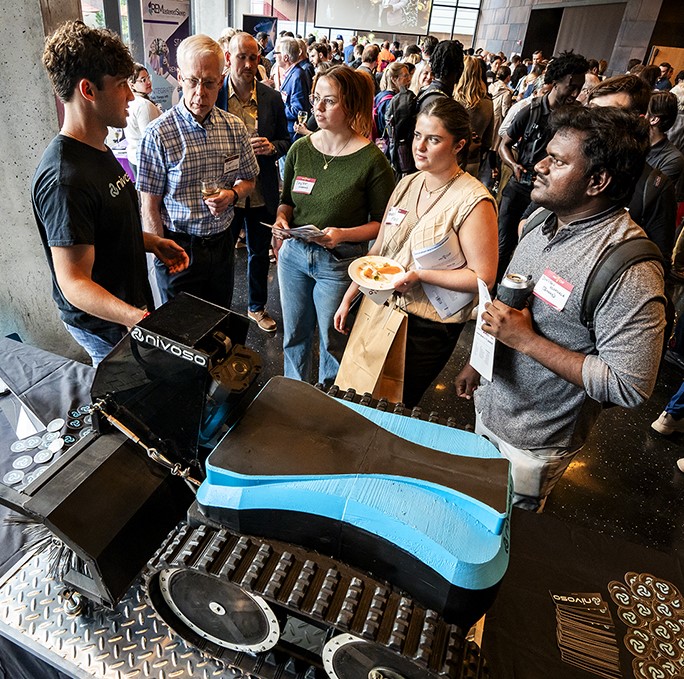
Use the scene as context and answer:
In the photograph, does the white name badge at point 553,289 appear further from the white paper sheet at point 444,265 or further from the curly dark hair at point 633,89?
the curly dark hair at point 633,89

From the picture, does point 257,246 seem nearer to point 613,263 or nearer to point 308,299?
point 308,299

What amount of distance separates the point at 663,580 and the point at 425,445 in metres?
0.75

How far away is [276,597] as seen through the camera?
0.72 m

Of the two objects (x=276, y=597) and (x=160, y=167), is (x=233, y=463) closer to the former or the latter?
(x=276, y=597)

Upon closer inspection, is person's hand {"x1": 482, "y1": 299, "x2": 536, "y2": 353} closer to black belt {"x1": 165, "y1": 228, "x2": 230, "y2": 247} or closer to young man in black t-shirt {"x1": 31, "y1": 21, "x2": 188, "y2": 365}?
young man in black t-shirt {"x1": 31, "y1": 21, "x2": 188, "y2": 365}

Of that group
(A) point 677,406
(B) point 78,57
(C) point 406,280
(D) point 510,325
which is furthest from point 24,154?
(A) point 677,406

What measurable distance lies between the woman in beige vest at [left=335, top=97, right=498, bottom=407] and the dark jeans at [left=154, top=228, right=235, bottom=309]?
3.00 feet

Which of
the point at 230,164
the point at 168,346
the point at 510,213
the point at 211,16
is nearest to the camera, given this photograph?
the point at 168,346

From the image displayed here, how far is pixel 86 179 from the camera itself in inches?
58.8

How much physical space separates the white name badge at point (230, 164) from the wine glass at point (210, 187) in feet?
0.26

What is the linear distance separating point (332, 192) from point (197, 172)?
0.61 meters

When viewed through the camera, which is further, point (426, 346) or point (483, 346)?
point (426, 346)

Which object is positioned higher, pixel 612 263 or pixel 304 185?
pixel 612 263

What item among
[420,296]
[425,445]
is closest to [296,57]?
[420,296]
